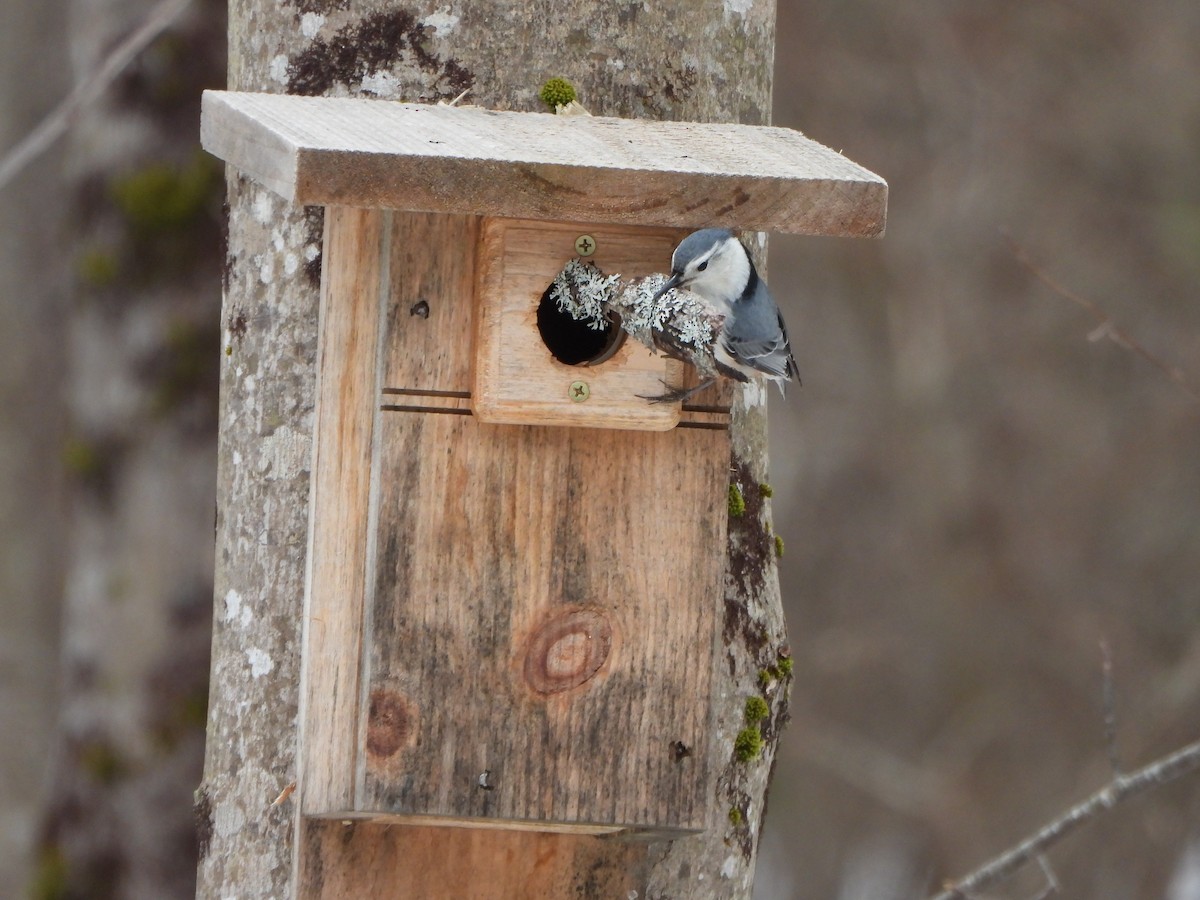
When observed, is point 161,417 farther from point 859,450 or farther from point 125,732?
point 859,450

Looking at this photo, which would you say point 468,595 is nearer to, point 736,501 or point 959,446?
point 736,501

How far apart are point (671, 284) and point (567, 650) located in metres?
0.56

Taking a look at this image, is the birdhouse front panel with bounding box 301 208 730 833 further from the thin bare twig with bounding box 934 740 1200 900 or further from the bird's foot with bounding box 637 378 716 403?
the thin bare twig with bounding box 934 740 1200 900

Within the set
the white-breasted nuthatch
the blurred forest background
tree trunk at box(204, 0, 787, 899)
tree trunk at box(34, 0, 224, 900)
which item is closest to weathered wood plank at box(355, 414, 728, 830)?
the white-breasted nuthatch

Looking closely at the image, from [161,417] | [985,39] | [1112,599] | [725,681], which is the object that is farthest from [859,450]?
[725,681]

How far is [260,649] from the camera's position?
273 centimetres

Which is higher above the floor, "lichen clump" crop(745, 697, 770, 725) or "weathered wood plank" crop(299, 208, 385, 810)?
"weathered wood plank" crop(299, 208, 385, 810)

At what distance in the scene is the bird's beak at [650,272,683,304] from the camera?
7.54 feet

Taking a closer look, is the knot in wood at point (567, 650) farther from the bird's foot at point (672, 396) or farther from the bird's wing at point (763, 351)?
the bird's wing at point (763, 351)

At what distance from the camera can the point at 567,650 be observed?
2.37 metres

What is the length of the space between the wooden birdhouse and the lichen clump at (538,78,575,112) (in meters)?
0.23

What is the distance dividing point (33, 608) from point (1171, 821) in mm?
5180

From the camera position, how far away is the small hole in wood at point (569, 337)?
2.56 metres

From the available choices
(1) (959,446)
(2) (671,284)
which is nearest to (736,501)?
(2) (671,284)
